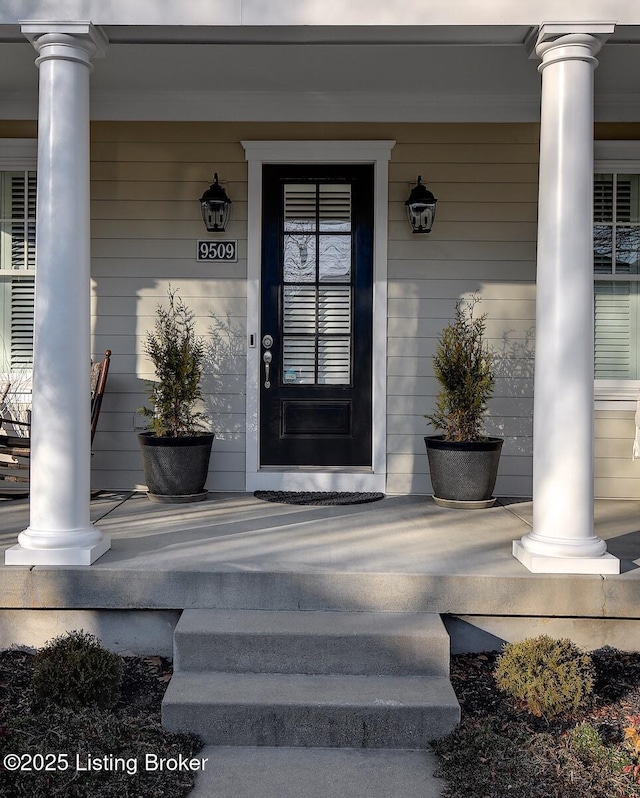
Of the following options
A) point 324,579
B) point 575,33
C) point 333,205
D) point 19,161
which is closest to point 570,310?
point 575,33

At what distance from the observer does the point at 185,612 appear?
10.3 feet

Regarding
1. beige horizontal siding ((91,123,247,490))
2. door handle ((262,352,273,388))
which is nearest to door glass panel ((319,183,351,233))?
beige horizontal siding ((91,123,247,490))

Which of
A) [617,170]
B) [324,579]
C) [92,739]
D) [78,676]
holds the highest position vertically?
[617,170]

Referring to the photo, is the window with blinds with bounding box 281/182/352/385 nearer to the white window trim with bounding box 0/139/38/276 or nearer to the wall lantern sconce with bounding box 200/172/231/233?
the wall lantern sconce with bounding box 200/172/231/233

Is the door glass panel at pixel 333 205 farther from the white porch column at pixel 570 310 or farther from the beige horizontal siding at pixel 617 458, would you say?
the beige horizontal siding at pixel 617 458

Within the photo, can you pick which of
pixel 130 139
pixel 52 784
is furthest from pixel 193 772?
pixel 130 139

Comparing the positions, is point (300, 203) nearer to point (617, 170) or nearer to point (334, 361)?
point (334, 361)

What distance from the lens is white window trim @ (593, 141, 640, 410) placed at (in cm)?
500

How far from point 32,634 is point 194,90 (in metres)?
3.41

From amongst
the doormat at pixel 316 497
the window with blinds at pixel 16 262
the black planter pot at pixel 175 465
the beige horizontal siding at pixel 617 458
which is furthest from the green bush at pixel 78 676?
the beige horizontal siding at pixel 617 458

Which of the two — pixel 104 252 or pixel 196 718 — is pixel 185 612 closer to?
pixel 196 718

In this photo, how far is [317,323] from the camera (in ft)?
16.8

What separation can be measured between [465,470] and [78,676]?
2.57 m

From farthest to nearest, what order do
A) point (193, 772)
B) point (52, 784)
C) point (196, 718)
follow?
point (196, 718) → point (193, 772) → point (52, 784)
